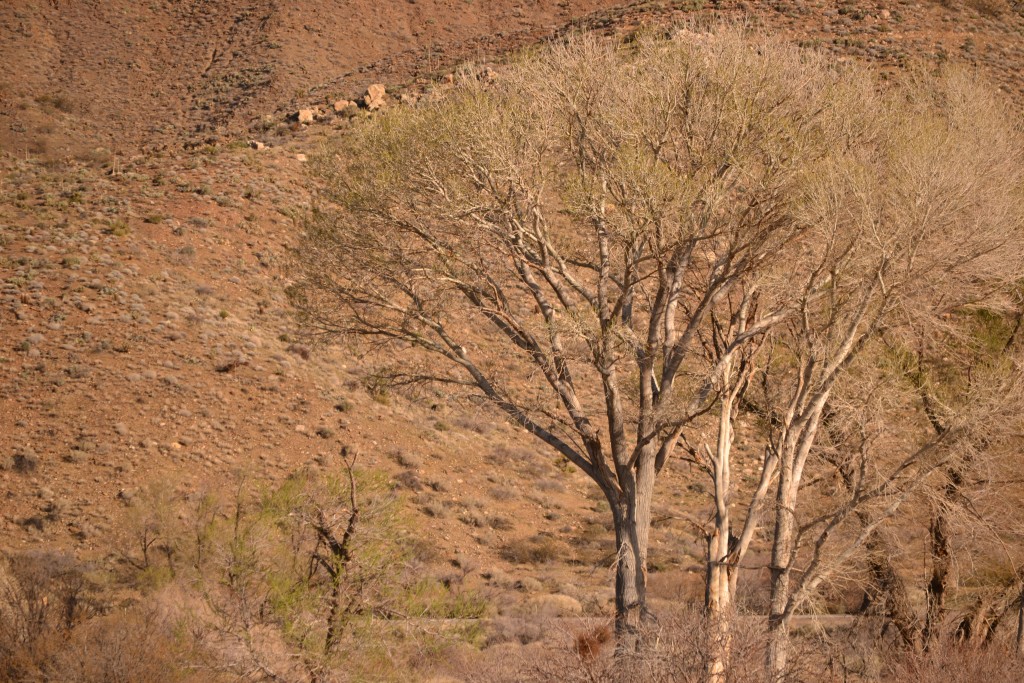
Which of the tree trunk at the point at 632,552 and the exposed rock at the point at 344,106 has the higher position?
the exposed rock at the point at 344,106

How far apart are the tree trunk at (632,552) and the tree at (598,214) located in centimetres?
2

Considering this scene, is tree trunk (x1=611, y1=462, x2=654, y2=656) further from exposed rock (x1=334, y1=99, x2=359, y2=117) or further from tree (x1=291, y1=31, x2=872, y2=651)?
exposed rock (x1=334, y1=99, x2=359, y2=117)

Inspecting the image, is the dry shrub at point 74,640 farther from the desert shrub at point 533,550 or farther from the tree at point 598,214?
the desert shrub at point 533,550

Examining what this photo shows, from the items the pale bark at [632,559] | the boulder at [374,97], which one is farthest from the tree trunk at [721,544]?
the boulder at [374,97]

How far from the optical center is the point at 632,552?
35.3 feet

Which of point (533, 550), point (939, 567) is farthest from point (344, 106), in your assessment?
point (939, 567)

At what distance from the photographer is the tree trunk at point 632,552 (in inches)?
416

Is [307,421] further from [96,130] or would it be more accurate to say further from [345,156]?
[96,130]

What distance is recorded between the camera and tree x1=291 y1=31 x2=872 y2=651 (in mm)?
10797

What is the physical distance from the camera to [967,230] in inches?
434

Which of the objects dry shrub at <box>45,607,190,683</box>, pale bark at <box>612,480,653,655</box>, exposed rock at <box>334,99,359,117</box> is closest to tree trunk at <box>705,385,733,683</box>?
pale bark at <box>612,480,653,655</box>

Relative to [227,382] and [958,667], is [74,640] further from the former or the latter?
[227,382]

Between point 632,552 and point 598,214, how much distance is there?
3.92 meters

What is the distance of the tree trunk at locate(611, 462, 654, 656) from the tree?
2 centimetres
